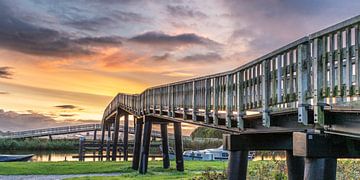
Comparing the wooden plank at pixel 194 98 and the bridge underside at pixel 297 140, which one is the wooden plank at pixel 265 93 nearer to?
the bridge underside at pixel 297 140

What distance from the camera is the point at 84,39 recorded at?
27516 mm

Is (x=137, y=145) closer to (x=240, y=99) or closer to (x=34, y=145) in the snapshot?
(x=240, y=99)

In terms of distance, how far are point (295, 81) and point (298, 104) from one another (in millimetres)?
617

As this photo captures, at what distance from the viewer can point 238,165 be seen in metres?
11.5

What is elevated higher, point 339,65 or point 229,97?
point 339,65

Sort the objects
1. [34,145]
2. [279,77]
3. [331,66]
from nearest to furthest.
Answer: [331,66] < [279,77] < [34,145]

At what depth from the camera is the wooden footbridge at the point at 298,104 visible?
7.56 meters

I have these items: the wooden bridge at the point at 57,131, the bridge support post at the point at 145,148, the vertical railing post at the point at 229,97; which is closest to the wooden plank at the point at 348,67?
the vertical railing post at the point at 229,97

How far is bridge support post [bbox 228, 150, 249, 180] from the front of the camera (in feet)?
37.7

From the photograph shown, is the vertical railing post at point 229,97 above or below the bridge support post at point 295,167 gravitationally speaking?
above

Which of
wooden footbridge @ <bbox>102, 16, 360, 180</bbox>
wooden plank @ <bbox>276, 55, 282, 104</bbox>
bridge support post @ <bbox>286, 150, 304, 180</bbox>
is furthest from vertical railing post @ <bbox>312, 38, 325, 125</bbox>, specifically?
bridge support post @ <bbox>286, 150, 304, 180</bbox>

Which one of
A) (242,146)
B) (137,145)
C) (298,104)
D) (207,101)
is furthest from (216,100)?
(137,145)

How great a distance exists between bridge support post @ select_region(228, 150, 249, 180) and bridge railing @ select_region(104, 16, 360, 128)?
2.16ft

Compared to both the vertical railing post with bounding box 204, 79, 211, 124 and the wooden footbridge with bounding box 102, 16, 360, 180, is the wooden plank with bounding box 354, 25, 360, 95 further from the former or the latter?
the vertical railing post with bounding box 204, 79, 211, 124
